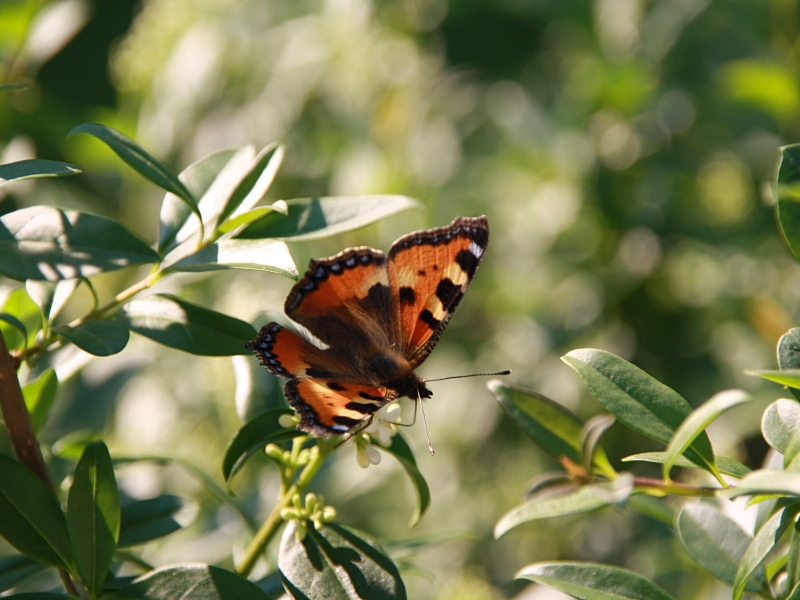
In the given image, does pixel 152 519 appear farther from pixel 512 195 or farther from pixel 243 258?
pixel 512 195

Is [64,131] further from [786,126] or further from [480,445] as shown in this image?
[786,126]

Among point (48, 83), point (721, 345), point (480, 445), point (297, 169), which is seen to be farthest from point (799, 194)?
point (48, 83)

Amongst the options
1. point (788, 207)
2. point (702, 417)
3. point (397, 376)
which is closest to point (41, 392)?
point (397, 376)

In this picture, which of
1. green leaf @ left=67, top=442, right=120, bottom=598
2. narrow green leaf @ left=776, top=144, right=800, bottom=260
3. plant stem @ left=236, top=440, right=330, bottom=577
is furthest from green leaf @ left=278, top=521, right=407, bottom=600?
narrow green leaf @ left=776, top=144, right=800, bottom=260

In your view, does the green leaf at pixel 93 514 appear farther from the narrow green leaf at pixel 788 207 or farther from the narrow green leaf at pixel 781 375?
the narrow green leaf at pixel 788 207

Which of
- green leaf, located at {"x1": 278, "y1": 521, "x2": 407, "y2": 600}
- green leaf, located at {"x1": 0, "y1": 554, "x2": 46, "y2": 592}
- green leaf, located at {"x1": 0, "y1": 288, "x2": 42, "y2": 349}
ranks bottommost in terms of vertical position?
green leaf, located at {"x1": 0, "y1": 554, "x2": 46, "y2": 592}

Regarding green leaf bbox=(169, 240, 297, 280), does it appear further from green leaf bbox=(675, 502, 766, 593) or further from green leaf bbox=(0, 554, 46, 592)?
green leaf bbox=(675, 502, 766, 593)
